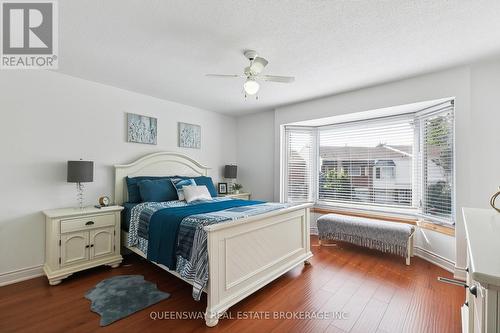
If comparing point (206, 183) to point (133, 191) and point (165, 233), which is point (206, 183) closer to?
point (133, 191)

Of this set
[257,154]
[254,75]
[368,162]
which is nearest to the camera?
[254,75]

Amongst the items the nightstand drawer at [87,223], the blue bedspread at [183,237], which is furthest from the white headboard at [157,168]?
the blue bedspread at [183,237]

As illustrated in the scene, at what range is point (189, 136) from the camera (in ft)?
13.9

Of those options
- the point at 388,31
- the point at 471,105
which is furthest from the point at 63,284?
the point at 471,105

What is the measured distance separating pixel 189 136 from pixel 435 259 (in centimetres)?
419

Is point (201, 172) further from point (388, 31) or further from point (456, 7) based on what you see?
point (456, 7)

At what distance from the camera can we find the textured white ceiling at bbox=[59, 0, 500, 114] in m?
1.68

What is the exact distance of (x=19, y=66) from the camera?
249 cm

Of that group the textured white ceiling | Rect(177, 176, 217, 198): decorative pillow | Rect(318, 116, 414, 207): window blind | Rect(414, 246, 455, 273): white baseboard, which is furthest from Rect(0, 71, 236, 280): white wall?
Rect(414, 246, 455, 273): white baseboard

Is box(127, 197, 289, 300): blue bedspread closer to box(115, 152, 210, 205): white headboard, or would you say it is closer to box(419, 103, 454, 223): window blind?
box(115, 152, 210, 205): white headboard

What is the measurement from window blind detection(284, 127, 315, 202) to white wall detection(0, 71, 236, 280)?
2673 mm

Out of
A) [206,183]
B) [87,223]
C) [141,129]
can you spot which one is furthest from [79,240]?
[206,183]

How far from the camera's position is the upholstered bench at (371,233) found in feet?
9.67

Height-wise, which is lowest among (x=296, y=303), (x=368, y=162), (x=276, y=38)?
(x=296, y=303)
